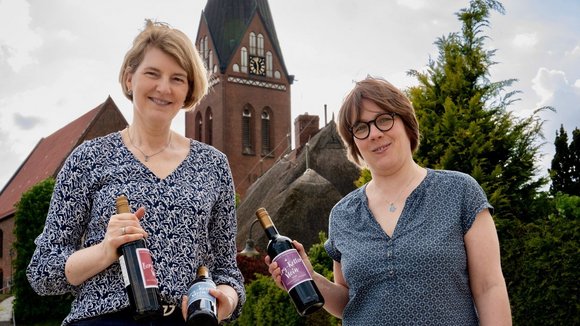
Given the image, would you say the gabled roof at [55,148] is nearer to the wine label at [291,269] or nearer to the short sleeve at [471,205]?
the wine label at [291,269]

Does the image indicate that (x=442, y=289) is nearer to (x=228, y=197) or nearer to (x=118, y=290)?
(x=228, y=197)

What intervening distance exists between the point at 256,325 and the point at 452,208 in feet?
21.6

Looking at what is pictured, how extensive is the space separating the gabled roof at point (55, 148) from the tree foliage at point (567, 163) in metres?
22.2

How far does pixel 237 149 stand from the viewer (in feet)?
150

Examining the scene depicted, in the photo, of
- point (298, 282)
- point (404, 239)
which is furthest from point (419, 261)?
point (298, 282)

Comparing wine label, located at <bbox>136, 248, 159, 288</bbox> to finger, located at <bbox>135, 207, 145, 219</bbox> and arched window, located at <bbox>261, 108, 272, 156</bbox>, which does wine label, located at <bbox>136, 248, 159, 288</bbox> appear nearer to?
finger, located at <bbox>135, 207, 145, 219</bbox>

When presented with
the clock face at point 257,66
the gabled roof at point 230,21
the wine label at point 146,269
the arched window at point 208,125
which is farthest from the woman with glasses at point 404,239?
the clock face at point 257,66

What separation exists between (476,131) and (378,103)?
4057mm

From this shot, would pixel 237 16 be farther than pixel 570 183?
Yes

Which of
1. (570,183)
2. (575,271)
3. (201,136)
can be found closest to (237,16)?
(201,136)

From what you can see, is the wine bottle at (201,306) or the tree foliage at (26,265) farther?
the tree foliage at (26,265)

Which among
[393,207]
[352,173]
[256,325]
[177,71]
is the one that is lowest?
[256,325]

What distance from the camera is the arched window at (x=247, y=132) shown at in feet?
151

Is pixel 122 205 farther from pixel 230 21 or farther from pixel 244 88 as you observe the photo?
pixel 230 21
